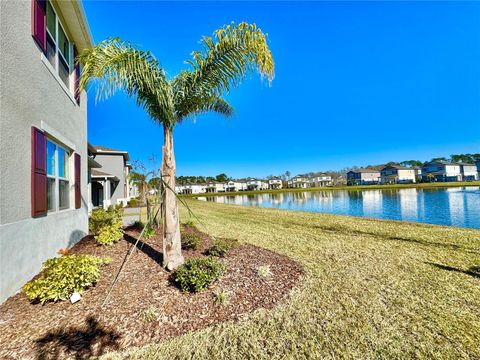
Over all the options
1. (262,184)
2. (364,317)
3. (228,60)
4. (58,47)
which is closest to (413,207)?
(364,317)

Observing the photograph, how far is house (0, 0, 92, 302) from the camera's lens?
3688 millimetres

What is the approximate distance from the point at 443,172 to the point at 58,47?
107203mm

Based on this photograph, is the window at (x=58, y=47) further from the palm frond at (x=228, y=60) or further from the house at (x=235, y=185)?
the house at (x=235, y=185)

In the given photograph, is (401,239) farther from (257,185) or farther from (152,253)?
(257,185)

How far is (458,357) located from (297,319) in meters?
1.75

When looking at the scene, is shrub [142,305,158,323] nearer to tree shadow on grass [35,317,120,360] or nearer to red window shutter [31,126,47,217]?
tree shadow on grass [35,317,120,360]

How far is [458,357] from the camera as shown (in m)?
2.58

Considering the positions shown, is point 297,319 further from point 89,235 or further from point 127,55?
point 89,235

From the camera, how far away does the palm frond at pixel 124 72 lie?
410 centimetres

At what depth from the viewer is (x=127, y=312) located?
3398 millimetres

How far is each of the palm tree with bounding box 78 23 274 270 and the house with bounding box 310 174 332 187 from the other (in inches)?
4425

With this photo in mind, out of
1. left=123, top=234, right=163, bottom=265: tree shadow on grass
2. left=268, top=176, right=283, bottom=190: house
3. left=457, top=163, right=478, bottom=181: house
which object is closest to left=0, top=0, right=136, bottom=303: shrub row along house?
left=123, top=234, right=163, bottom=265: tree shadow on grass

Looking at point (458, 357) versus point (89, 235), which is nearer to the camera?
point (458, 357)

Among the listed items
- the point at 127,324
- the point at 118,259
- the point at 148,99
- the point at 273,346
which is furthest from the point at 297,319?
the point at 148,99
